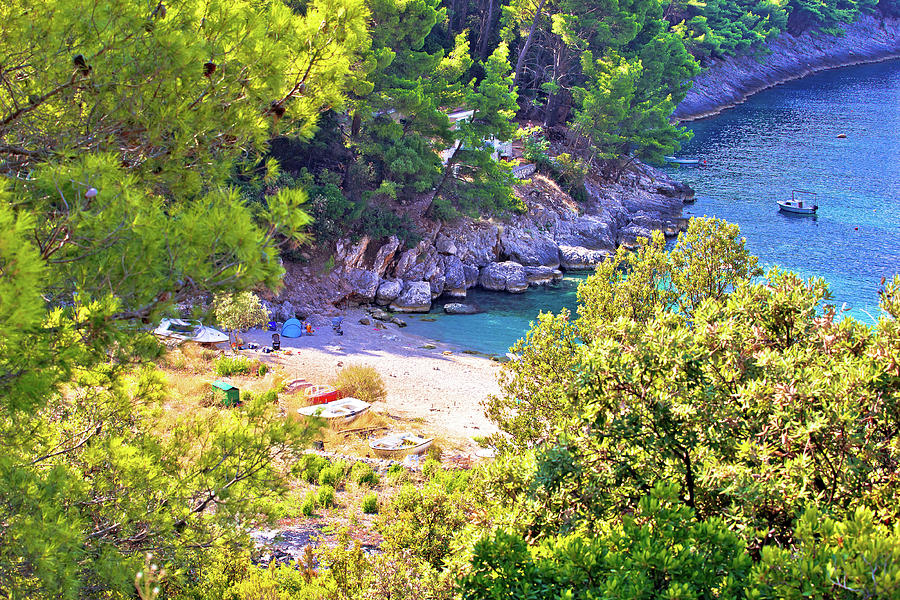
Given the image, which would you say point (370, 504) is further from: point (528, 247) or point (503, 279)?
point (528, 247)

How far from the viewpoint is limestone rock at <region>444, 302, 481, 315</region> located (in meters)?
32.9

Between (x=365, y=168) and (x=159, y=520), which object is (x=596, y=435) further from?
(x=365, y=168)

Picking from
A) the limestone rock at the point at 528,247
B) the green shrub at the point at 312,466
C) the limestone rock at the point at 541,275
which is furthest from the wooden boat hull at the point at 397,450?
the limestone rock at the point at 528,247

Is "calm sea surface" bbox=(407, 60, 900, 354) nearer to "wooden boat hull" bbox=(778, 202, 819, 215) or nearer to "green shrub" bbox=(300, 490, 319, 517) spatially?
"wooden boat hull" bbox=(778, 202, 819, 215)

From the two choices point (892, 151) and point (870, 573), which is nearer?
point (870, 573)

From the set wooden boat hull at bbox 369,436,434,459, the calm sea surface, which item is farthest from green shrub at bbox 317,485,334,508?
the calm sea surface

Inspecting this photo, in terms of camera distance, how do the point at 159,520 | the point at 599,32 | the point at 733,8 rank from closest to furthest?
the point at 159,520, the point at 599,32, the point at 733,8

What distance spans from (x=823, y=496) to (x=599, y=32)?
156ft

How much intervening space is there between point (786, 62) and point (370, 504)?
323 feet

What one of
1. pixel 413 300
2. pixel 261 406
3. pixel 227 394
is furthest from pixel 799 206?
pixel 261 406

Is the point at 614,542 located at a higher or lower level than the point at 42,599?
higher

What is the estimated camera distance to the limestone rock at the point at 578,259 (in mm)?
39541

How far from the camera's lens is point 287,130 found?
7785 mm

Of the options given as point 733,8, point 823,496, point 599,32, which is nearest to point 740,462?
Answer: point 823,496
